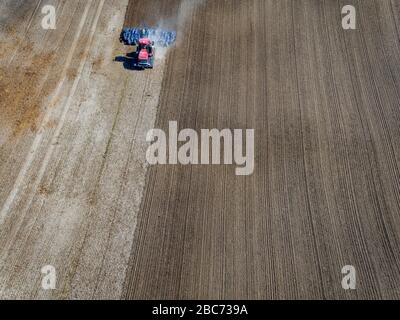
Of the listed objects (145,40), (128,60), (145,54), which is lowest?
(128,60)

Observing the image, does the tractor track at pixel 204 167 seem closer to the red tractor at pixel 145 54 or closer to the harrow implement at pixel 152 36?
the red tractor at pixel 145 54

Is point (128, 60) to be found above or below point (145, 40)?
below

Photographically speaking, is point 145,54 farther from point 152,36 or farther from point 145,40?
point 152,36

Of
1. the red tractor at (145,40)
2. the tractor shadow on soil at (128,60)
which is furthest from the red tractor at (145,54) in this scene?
the tractor shadow on soil at (128,60)

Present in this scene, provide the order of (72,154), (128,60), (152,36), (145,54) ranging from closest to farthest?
(72,154)
(145,54)
(128,60)
(152,36)

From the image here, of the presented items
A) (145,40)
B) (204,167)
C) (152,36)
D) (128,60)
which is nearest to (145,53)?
(145,40)

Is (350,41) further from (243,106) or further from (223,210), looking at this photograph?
(223,210)
